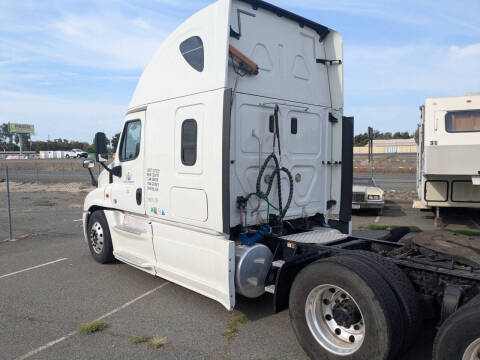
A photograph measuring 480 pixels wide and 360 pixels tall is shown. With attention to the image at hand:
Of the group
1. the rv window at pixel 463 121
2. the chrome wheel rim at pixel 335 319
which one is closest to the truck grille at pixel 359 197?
the rv window at pixel 463 121

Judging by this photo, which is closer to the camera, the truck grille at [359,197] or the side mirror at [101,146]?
the side mirror at [101,146]

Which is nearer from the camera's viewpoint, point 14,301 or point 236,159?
point 236,159

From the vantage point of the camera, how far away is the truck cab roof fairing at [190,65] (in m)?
4.09

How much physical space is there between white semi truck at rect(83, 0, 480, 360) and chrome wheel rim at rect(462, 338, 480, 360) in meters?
0.06

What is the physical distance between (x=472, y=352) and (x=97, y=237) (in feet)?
18.3

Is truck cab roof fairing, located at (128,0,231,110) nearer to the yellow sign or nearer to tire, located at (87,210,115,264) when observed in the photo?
tire, located at (87,210,115,264)

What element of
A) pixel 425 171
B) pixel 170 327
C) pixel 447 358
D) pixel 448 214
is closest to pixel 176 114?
pixel 170 327

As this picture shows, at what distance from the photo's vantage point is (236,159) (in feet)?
14.5

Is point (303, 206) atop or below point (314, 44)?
below

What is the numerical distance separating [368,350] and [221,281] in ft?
5.33

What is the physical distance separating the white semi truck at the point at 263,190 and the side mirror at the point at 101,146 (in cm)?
3

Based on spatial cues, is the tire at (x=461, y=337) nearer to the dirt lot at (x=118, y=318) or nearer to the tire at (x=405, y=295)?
the tire at (x=405, y=295)

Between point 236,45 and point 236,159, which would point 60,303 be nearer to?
point 236,159

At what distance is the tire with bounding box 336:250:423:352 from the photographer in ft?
9.93
